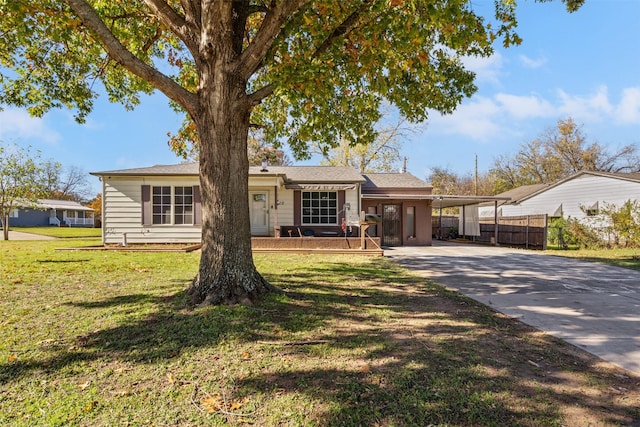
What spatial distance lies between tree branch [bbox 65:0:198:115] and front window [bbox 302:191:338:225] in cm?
1037

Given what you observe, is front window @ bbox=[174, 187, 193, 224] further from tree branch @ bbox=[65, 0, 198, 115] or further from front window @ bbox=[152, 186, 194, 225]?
tree branch @ bbox=[65, 0, 198, 115]

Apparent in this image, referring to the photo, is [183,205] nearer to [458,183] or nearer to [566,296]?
[566,296]

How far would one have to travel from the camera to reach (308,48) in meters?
Answer: 5.95

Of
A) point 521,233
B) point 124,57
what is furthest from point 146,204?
point 521,233

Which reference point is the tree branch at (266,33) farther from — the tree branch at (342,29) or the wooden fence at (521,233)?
the wooden fence at (521,233)

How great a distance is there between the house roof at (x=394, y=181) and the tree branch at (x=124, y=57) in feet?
41.7

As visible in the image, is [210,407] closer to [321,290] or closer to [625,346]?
[321,290]

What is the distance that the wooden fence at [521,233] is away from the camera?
15367 mm

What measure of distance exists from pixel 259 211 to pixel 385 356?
12254 millimetres

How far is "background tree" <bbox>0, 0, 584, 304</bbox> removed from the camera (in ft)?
14.4

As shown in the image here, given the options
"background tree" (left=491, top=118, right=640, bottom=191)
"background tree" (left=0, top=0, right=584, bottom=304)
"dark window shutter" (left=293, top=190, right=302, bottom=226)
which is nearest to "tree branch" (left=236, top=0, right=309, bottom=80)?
"background tree" (left=0, top=0, right=584, bottom=304)

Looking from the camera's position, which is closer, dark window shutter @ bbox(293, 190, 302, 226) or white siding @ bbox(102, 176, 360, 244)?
white siding @ bbox(102, 176, 360, 244)

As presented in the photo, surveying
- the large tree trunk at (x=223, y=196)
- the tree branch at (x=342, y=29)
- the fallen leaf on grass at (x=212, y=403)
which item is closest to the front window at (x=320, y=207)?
the tree branch at (x=342, y=29)

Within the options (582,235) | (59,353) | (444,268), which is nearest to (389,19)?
(59,353)
